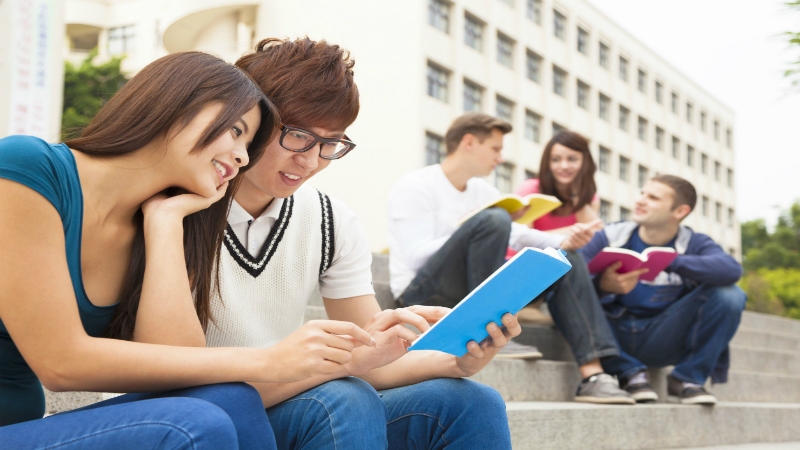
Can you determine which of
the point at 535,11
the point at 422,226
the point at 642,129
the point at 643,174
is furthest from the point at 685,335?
the point at 642,129

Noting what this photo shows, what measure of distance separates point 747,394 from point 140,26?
25967 millimetres

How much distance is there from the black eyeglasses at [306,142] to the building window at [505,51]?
2009 cm

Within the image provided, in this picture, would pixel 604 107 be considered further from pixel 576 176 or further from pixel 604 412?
pixel 604 412

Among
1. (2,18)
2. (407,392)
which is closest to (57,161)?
(407,392)

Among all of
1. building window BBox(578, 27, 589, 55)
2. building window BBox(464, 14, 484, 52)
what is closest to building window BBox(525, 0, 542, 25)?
building window BBox(578, 27, 589, 55)

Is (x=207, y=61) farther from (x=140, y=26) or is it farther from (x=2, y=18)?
(x=140, y=26)

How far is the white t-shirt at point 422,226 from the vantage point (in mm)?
3133

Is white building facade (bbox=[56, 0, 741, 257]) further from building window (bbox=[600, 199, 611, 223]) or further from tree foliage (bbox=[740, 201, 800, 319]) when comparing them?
tree foliage (bbox=[740, 201, 800, 319])

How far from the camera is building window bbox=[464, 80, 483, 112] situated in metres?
19.1

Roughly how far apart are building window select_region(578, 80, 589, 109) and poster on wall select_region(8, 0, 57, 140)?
→ 22.1 metres

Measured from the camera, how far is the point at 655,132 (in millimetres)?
29359

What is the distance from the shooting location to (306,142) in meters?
1.54

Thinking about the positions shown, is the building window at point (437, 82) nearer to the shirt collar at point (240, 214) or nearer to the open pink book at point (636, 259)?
the open pink book at point (636, 259)

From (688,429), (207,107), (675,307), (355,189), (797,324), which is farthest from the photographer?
(355,189)
